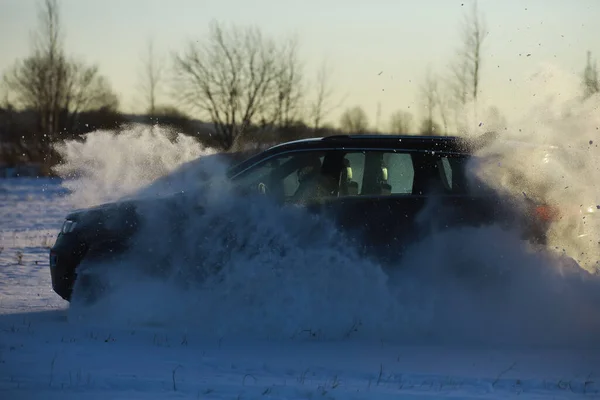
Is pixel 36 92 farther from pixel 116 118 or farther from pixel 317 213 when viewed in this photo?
pixel 317 213

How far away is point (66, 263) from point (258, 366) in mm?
2606

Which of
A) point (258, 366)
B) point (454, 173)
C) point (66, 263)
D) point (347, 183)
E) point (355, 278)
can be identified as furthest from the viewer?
point (66, 263)

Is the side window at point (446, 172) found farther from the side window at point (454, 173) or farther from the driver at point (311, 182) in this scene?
the driver at point (311, 182)

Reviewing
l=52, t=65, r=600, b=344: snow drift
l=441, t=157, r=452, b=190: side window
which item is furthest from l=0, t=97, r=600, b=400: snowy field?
l=441, t=157, r=452, b=190: side window

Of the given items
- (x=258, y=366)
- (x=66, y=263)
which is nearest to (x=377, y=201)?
(x=258, y=366)

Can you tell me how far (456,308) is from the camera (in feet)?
24.6

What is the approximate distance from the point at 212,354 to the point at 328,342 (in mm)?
1053

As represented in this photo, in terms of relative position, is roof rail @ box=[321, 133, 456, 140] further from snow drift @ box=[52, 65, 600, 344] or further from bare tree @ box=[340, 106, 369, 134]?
bare tree @ box=[340, 106, 369, 134]

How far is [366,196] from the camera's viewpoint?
7.76 metres

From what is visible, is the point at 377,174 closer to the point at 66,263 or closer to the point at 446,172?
the point at 446,172

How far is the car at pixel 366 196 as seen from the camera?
24.8ft

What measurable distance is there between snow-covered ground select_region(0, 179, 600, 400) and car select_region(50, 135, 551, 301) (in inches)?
29.8

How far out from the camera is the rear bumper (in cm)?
807

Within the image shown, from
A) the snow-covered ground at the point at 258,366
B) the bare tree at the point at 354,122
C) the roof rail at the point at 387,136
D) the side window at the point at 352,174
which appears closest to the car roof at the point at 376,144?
the roof rail at the point at 387,136
